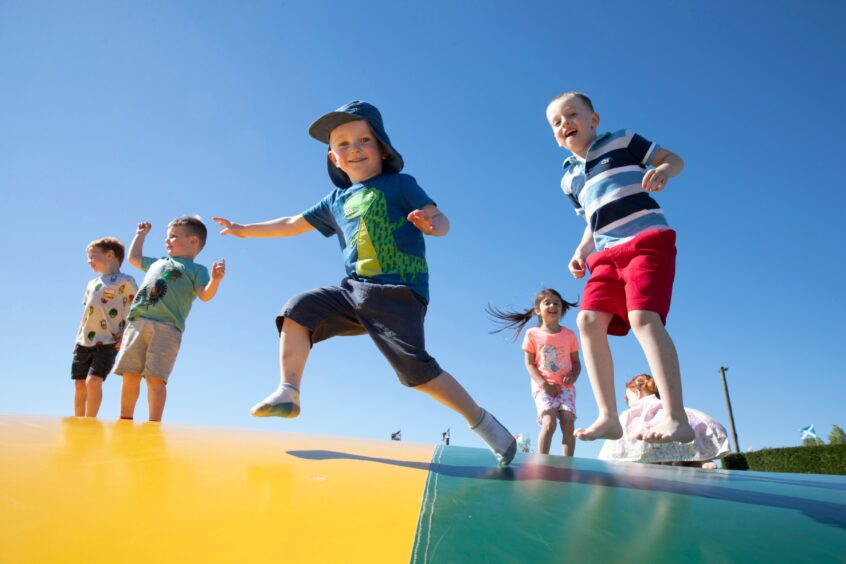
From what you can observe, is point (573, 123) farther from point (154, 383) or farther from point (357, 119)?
point (154, 383)

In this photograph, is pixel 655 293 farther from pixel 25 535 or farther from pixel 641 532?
pixel 25 535

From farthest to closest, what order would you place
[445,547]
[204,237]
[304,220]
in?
[204,237]
[304,220]
[445,547]

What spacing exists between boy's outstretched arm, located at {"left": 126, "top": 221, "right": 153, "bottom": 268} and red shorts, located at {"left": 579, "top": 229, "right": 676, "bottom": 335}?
4044 mm

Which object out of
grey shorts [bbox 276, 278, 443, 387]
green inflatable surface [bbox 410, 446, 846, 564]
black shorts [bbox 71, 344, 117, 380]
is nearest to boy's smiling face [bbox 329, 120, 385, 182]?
grey shorts [bbox 276, 278, 443, 387]

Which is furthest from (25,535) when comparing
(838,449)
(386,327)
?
(838,449)

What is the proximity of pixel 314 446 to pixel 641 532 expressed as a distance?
138 cm

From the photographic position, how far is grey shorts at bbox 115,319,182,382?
4.28 metres

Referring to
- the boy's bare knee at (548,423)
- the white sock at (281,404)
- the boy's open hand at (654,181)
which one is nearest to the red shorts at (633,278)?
the boy's open hand at (654,181)

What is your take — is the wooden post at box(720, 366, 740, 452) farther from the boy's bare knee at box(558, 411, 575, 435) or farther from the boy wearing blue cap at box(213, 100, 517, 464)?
the boy wearing blue cap at box(213, 100, 517, 464)

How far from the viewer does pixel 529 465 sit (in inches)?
87.2

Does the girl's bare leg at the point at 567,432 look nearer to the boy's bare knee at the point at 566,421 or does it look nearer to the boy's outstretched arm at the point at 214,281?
the boy's bare knee at the point at 566,421

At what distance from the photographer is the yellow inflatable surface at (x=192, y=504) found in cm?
88

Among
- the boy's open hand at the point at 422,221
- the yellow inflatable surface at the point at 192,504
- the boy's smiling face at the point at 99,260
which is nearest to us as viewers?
the yellow inflatable surface at the point at 192,504

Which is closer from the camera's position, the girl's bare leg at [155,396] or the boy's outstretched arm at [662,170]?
the boy's outstretched arm at [662,170]
